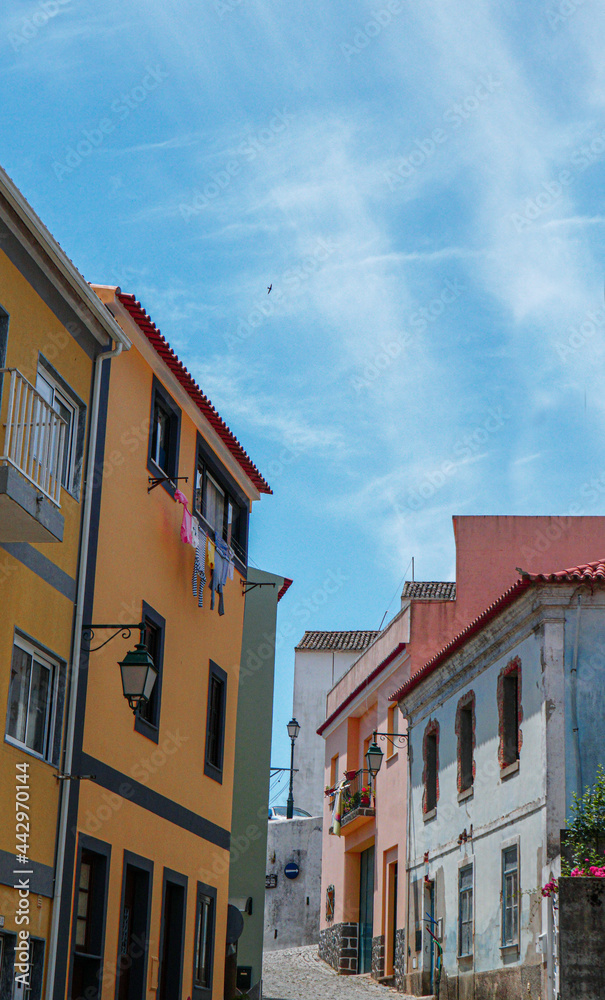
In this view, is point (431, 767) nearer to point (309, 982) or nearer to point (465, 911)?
point (465, 911)

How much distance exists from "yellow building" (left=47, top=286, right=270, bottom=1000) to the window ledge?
453 centimetres

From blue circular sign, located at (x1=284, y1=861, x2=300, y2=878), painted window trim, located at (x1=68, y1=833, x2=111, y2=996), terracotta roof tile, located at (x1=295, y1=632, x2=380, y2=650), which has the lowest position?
painted window trim, located at (x1=68, y1=833, x2=111, y2=996)

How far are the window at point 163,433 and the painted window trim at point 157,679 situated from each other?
187 cm

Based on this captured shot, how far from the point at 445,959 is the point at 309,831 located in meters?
16.2

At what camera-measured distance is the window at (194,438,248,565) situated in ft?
64.1

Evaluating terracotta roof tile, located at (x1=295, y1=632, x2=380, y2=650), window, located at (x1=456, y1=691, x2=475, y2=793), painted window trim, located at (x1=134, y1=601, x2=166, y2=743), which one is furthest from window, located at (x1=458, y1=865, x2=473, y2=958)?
terracotta roof tile, located at (x1=295, y1=632, x2=380, y2=650)

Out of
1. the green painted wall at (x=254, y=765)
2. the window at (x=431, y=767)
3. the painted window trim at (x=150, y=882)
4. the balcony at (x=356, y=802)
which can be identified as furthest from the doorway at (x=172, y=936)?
the balcony at (x=356, y=802)

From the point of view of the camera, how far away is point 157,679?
17.0 m

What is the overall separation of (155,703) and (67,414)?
450cm

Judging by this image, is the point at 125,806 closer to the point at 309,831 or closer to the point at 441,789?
the point at 441,789

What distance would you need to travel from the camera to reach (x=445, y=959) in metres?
24.0

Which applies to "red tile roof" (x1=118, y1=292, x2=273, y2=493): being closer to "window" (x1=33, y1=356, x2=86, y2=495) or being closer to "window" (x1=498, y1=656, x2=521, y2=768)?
"window" (x1=33, y1=356, x2=86, y2=495)

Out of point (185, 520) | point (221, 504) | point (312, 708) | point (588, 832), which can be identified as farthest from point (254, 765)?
point (312, 708)

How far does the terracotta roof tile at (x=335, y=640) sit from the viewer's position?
168 feet
